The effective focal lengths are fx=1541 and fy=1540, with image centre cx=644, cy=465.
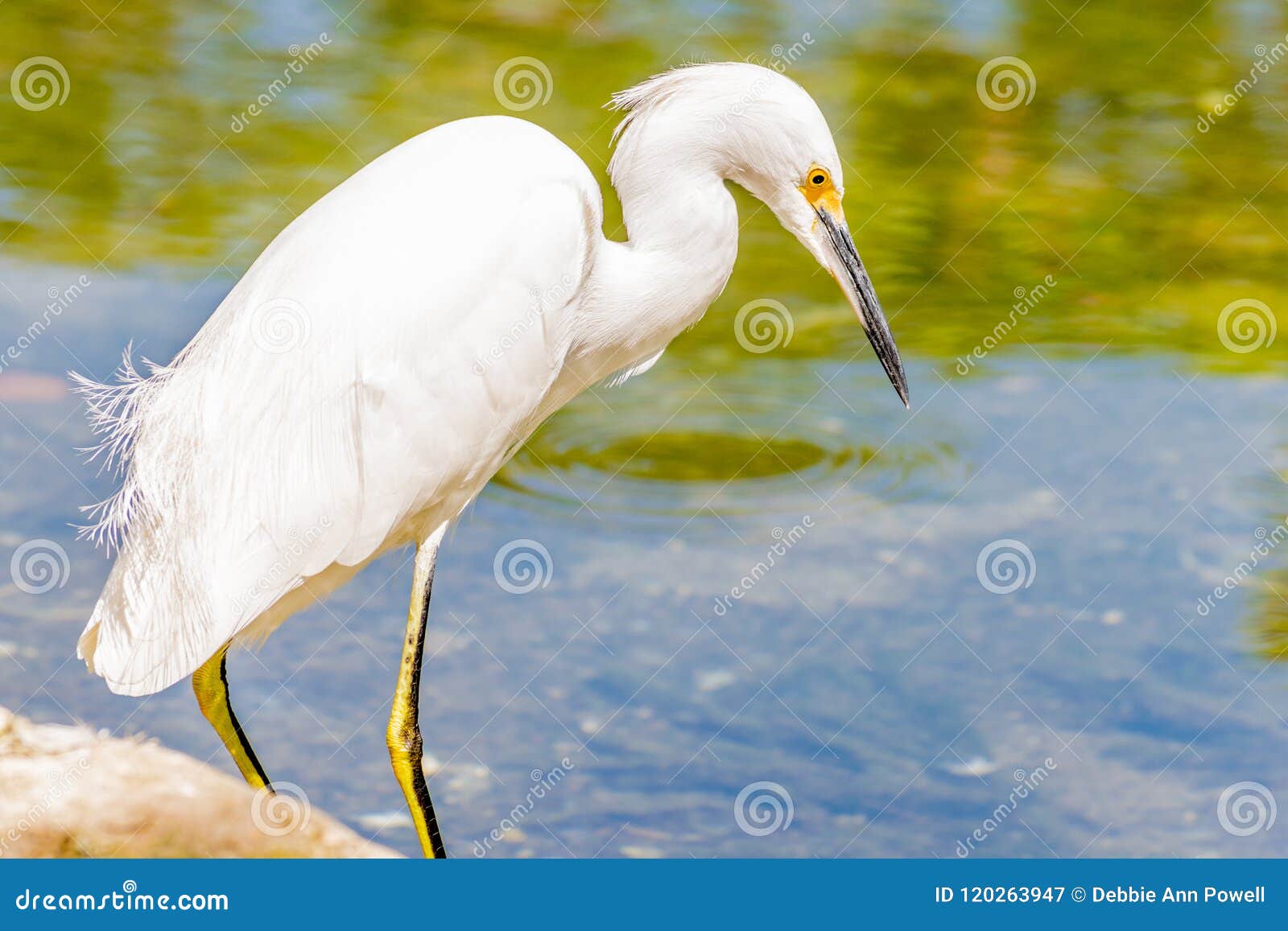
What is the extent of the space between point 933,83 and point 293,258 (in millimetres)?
5286

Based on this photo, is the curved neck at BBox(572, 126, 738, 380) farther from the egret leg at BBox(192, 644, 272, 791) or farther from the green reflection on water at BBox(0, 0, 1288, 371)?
the green reflection on water at BBox(0, 0, 1288, 371)

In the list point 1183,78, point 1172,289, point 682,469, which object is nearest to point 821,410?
point 682,469

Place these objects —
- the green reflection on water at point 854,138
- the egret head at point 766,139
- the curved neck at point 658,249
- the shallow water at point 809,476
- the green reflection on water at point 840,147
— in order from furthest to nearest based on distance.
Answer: the green reflection on water at point 854,138 < the green reflection on water at point 840,147 < the shallow water at point 809,476 < the curved neck at point 658,249 < the egret head at point 766,139

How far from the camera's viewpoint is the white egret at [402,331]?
285cm

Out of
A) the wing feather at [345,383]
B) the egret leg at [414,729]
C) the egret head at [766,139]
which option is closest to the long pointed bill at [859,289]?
the egret head at [766,139]

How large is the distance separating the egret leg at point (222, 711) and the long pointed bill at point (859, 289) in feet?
4.64

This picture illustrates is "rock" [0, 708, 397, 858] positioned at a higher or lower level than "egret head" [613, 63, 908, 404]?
lower

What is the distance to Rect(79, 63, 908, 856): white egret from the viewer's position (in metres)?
2.85

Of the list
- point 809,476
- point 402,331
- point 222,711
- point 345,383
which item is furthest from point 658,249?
point 809,476

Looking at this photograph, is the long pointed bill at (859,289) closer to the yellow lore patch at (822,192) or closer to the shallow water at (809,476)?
the yellow lore patch at (822,192)

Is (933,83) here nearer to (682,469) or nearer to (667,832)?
(682,469)

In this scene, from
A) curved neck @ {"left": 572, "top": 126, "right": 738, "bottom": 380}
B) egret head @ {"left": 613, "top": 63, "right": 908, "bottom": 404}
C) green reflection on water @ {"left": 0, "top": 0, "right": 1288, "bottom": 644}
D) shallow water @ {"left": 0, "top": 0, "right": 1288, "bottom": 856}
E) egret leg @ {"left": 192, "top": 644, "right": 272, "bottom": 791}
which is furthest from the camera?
green reflection on water @ {"left": 0, "top": 0, "right": 1288, "bottom": 644}

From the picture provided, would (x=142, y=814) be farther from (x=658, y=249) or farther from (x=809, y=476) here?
(x=809, y=476)

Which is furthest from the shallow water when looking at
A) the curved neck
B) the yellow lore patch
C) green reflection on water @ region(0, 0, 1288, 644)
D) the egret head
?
the yellow lore patch
